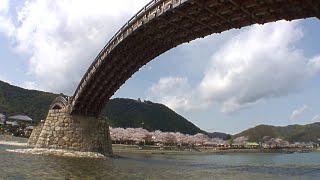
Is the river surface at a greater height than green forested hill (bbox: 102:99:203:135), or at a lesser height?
lesser

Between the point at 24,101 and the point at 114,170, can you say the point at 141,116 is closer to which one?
the point at 24,101

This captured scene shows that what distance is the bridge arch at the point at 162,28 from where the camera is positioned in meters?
24.4

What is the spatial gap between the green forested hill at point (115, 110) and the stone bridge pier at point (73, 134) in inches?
3920

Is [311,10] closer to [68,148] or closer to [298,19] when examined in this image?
[298,19]

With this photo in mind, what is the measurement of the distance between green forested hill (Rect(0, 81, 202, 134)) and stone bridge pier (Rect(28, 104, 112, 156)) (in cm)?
9956

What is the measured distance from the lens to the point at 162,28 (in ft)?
101

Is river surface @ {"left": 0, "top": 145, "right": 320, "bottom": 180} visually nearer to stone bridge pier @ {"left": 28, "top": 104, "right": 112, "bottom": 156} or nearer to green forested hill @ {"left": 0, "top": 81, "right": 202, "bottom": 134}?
stone bridge pier @ {"left": 28, "top": 104, "right": 112, "bottom": 156}

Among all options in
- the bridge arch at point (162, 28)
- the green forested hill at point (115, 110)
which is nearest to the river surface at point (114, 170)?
the bridge arch at point (162, 28)

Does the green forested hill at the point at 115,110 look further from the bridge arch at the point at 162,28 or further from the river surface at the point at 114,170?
the river surface at the point at 114,170

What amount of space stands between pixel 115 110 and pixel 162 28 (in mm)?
146526

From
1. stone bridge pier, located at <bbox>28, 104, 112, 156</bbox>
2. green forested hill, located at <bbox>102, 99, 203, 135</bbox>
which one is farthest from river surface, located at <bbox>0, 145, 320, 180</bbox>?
green forested hill, located at <bbox>102, 99, 203, 135</bbox>

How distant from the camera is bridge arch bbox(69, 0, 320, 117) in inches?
961

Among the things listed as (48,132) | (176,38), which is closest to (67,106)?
(48,132)

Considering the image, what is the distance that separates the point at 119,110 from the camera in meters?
176
